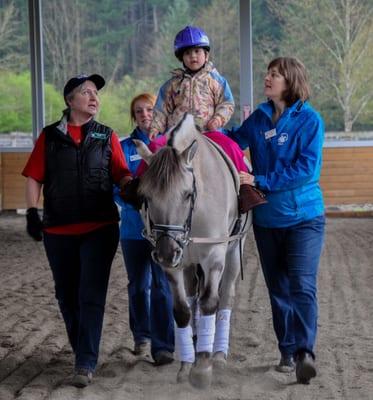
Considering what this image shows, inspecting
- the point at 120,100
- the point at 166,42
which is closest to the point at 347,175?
the point at 166,42

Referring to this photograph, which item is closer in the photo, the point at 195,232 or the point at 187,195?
the point at 187,195

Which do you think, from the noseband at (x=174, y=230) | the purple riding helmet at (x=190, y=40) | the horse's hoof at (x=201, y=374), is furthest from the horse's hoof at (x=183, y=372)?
the purple riding helmet at (x=190, y=40)

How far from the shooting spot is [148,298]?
5.49 meters

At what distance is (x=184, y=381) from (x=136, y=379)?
293 mm

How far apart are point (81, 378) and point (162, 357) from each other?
64 centimetres

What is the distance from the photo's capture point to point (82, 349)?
4680mm

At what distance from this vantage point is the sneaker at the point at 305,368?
4574 mm

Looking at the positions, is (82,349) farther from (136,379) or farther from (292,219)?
(292,219)

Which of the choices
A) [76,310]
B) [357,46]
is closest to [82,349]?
[76,310]

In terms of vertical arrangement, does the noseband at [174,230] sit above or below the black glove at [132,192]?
below

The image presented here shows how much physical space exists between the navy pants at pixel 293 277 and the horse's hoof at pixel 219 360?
1.13ft

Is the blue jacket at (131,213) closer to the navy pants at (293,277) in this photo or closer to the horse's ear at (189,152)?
the navy pants at (293,277)

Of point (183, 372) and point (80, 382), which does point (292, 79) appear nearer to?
point (183, 372)

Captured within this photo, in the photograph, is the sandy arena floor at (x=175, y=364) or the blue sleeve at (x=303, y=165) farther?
the blue sleeve at (x=303, y=165)
